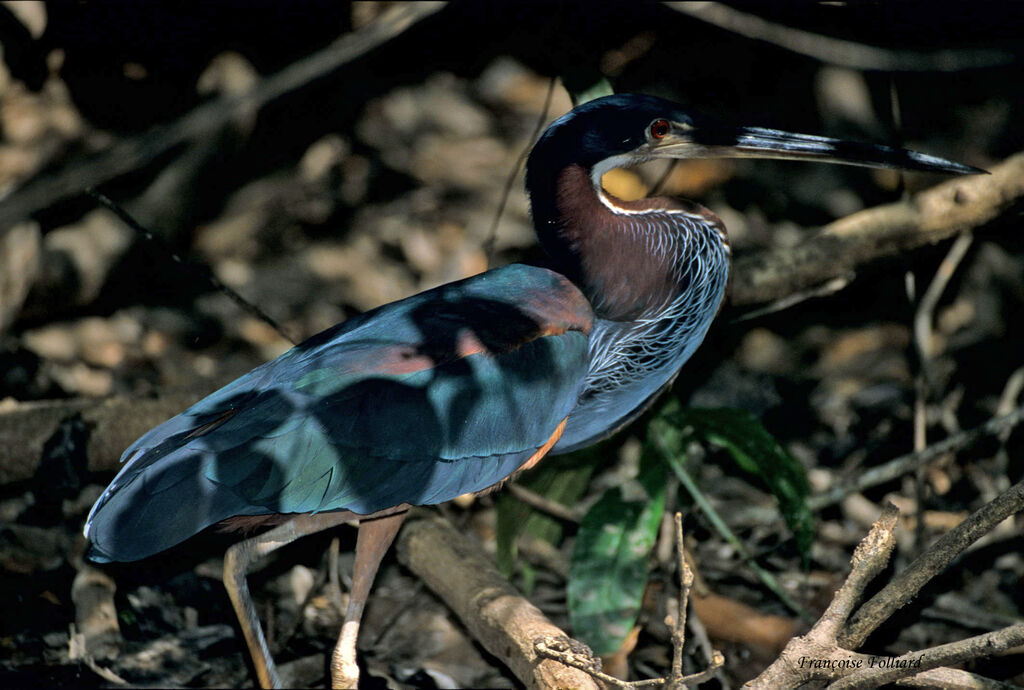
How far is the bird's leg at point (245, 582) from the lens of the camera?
3.22 meters

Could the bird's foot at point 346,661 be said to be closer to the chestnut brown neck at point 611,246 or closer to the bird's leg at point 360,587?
the bird's leg at point 360,587

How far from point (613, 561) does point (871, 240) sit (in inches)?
68.2

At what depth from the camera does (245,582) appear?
323 centimetres

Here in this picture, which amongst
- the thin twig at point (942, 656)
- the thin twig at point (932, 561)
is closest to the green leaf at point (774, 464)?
the thin twig at point (932, 561)

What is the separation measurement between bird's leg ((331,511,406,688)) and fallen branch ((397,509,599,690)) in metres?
0.40

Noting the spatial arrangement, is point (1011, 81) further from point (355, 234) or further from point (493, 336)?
point (355, 234)

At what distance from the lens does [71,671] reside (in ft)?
11.5

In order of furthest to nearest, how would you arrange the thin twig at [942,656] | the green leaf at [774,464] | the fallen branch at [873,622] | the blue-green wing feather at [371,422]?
the green leaf at [774,464]
the blue-green wing feather at [371,422]
the fallen branch at [873,622]
the thin twig at [942,656]

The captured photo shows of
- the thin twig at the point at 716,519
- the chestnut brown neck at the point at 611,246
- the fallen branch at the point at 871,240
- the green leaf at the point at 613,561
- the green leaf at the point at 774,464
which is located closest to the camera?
the chestnut brown neck at the point at 611,246

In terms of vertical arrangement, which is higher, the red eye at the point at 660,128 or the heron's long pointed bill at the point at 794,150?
the red eye at the point at 660,128

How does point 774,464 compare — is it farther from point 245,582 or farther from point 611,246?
point 245,582

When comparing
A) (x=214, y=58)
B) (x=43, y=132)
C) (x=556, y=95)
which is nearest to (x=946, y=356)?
(x=556, y=95)

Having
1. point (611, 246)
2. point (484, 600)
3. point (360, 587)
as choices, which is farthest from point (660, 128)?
point (360, 587)

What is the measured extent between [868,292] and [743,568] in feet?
4.85
